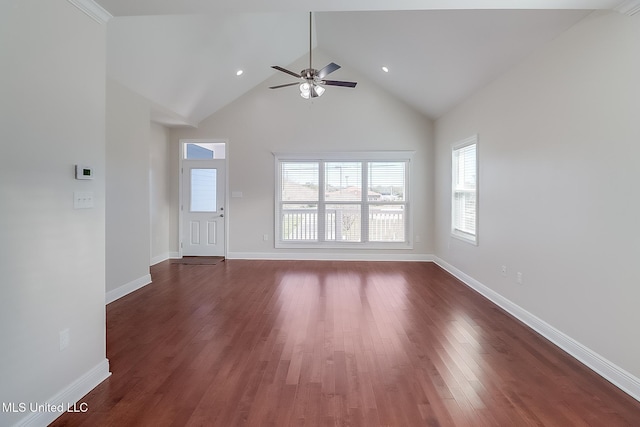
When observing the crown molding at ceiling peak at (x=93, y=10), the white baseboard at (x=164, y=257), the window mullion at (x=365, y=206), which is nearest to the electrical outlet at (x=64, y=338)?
the crown molding at ceiling peak at (x=93, y=10)

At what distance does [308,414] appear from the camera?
183cm

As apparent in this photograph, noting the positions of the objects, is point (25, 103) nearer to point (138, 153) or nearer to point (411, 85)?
point (138, 153)

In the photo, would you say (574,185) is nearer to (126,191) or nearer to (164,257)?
(126,191)

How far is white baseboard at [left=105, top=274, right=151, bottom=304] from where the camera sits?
3771mm

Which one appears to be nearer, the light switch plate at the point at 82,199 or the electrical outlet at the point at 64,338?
the electrical outlet at the point at 64,338

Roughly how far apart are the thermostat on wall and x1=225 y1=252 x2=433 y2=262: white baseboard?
4.43 m

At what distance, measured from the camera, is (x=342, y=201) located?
20.9 feet

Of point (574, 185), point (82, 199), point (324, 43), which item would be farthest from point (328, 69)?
point (82, 199)

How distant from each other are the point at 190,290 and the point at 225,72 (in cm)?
355

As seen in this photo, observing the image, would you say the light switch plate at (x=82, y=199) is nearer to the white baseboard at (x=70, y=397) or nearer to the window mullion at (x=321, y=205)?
the white baseboard at (x=70, y=397)

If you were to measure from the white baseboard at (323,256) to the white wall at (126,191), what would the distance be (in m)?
2.12

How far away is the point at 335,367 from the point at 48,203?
2.17m

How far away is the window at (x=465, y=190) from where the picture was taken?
452cm

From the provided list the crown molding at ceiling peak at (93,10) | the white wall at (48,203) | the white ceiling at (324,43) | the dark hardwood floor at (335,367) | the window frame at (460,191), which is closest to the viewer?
the white wall at (48,203)
